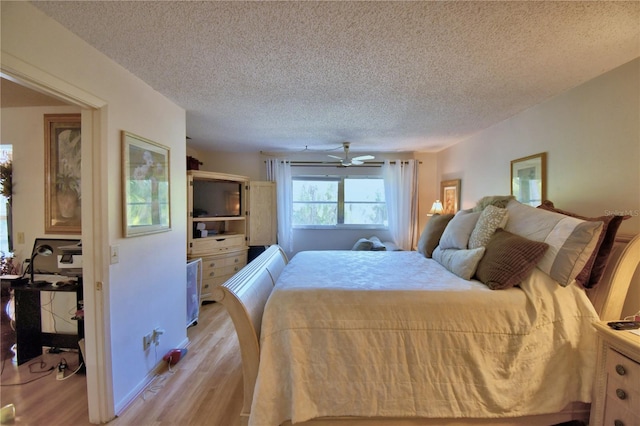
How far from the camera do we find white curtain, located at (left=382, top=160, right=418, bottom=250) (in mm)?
Result: 4613

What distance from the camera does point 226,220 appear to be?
4.29 m

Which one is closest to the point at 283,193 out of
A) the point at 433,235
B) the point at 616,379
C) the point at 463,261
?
the point at 433,235

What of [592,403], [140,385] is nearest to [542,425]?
[592,403]

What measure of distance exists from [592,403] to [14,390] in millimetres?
3779

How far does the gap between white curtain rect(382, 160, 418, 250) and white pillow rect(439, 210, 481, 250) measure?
87.3 inches

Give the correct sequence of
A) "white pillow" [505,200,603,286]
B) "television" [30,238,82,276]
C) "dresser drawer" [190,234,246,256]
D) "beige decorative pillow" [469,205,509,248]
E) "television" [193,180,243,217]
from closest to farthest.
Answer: "white pillow" [505,200,603,286] < "beige decorative pillow" [469,205,509,248] < "television" [30,238,82,276] < "dresser drawer" [190,234,246,256] < "television" [193,180,243,217]

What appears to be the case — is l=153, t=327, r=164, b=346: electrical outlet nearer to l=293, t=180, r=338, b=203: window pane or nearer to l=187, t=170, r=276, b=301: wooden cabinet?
l=187, t=170, r=276, b=301: wooden cabinet

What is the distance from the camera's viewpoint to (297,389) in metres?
1.48

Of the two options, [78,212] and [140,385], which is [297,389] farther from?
[78,212]

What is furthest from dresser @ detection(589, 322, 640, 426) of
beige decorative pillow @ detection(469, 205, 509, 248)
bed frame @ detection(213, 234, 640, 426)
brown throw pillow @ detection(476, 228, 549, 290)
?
beige decorative pillow @ detection(469, 205, 509, 248)

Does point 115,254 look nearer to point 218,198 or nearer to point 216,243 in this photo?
point 216,243

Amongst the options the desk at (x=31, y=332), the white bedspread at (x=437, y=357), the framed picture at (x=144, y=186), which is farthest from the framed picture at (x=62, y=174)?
the white bedspread at (x=437, y=357)

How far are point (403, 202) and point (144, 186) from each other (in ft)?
12.5

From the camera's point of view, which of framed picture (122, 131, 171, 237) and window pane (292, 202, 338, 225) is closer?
framed picture (122, 131, 171, 237)
